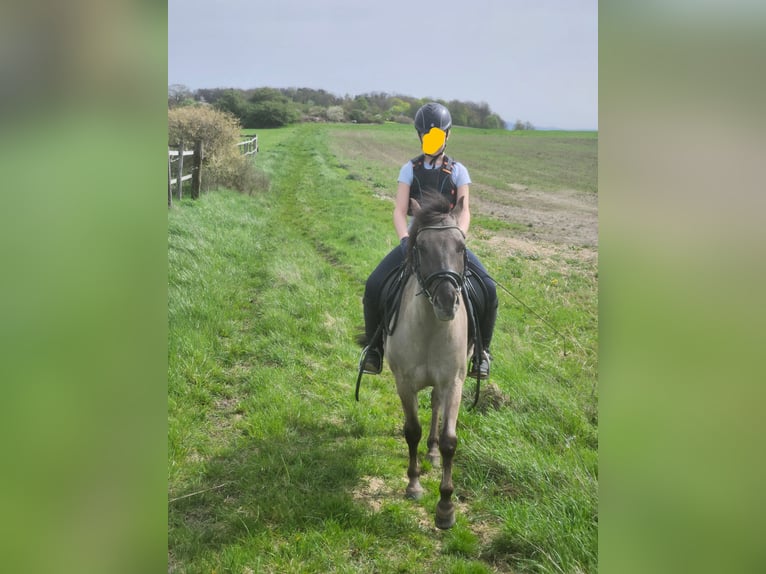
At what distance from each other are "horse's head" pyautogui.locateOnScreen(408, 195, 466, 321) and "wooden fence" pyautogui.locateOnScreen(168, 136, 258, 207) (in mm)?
1828

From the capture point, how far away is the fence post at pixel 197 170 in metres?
3.86

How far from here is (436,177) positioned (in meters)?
3.21

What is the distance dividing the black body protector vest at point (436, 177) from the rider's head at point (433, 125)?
4.2 inches

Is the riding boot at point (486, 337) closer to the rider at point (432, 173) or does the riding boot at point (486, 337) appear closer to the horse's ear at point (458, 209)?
the rider at point (432, 173)

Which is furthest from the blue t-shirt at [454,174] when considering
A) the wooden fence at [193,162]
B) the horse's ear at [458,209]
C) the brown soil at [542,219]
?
the wooden fence at [193,162]

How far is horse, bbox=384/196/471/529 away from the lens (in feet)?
8.89

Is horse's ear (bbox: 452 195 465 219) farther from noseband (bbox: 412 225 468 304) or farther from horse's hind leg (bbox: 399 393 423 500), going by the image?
horse's hind leg (bbox: 399 393 423 500)

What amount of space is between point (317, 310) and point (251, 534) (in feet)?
7.20

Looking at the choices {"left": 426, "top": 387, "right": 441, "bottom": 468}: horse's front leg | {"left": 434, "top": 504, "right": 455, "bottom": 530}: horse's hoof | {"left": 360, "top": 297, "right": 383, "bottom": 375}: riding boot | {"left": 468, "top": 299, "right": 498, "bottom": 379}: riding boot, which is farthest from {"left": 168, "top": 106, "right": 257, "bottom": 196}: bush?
{"left": 434, "top": 504, "right": 455, "bottom": 530}: horse's hoof

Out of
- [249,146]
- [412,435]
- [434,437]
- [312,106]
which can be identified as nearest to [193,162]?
[249,146]
